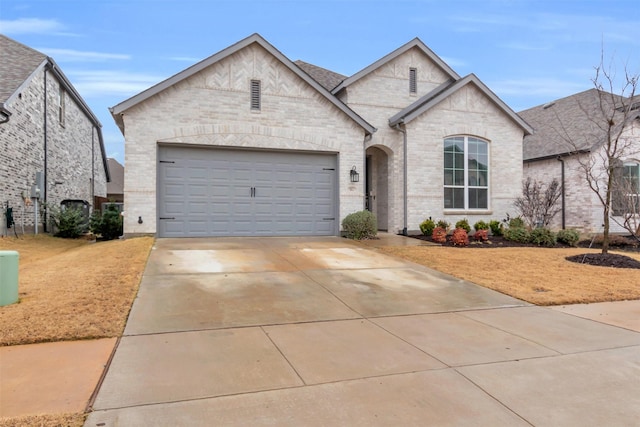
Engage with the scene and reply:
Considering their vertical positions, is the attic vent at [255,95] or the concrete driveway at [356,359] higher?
the attic vent at [255,95]

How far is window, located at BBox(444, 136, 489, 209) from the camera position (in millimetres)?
16328

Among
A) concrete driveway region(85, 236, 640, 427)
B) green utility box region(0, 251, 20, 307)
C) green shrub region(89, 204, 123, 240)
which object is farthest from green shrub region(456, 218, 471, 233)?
green utility box region(0, 251, 20, 307)

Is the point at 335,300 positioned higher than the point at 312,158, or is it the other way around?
the point at 312,158

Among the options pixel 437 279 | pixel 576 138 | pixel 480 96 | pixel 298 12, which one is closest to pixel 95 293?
pixel 437 279

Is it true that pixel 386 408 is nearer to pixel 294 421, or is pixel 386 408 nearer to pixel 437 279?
pixel 294 421

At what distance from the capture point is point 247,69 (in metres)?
13.6

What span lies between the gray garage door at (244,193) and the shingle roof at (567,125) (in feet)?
35.3

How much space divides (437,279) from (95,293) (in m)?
6.05

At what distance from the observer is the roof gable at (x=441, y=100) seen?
15664mm

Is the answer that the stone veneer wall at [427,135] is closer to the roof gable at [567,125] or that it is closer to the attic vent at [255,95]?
the roof gable at [567,125]

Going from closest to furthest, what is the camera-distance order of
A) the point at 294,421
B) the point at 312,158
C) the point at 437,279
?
the point at 294,421 < the point at 437,279 < the point at 312,158

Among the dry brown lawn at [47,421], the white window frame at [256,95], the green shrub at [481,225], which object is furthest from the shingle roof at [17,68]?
the green shrub at [481,225]

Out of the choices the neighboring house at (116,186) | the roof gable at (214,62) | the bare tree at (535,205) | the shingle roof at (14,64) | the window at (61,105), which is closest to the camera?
the roof gable at (214,62)

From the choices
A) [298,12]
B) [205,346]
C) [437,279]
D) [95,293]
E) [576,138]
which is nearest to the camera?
[205,346]
